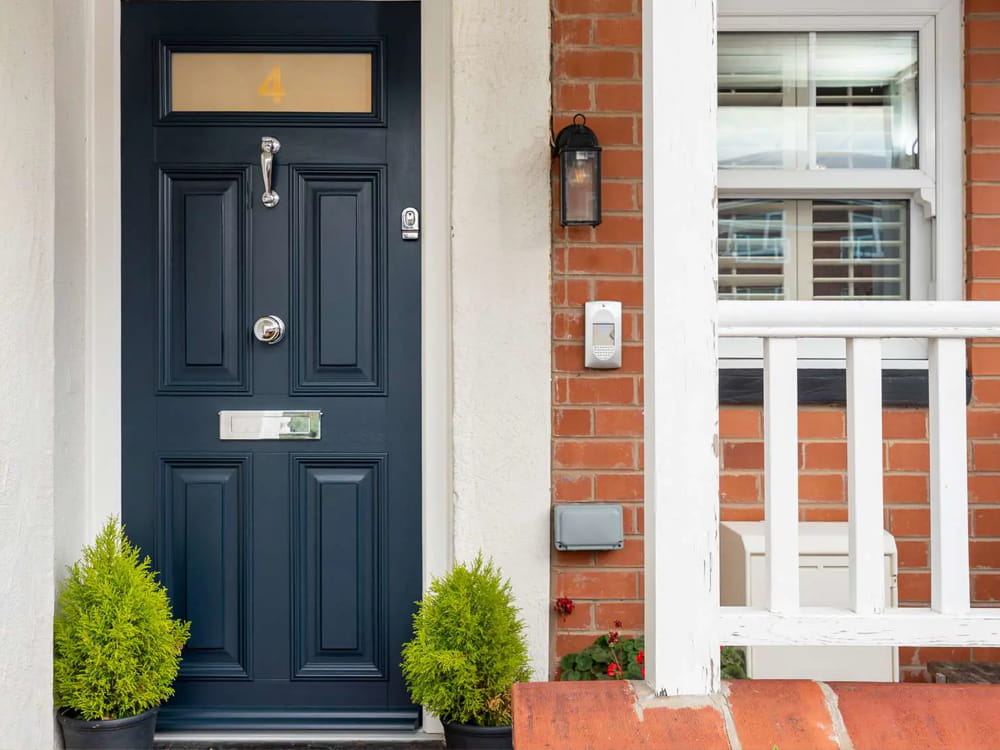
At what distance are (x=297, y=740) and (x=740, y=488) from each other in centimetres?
154

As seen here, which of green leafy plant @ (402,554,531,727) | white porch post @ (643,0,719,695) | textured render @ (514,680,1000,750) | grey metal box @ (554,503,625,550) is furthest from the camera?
grey metal box @ (554,503,625,550)

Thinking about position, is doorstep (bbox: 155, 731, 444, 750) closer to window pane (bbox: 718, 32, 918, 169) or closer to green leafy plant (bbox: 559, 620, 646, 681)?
green leafy plant (bbox: 559, 620, 646, 681)

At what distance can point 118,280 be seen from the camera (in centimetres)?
267

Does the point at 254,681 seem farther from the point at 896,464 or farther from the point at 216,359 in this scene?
the point at 896,464

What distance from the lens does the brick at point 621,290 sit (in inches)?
99.5

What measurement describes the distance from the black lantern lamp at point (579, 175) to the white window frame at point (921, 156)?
1.41 ft

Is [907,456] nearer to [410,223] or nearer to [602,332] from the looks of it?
[602,332]

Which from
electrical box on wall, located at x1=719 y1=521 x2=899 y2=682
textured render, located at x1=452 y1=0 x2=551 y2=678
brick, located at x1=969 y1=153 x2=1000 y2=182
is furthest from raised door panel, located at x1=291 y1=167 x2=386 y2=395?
brick, located at x1=969 y1=153 x2=1000 y2=182

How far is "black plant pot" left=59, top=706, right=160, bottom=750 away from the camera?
234 centimetres

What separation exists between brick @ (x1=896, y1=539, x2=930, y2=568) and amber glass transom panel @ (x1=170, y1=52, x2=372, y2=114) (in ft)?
6.90

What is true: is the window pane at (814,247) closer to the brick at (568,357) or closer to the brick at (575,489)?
the brick at (568,357)

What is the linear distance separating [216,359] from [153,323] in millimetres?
225

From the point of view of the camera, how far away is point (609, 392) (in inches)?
99.7

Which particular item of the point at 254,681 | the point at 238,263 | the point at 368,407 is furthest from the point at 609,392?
the point at 254,681
